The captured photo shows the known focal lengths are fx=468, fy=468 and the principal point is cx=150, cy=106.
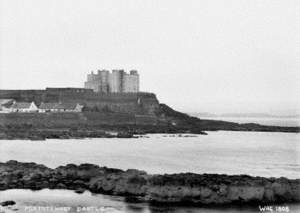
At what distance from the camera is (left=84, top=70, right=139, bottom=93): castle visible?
1253 cm

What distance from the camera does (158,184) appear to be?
9.73 m

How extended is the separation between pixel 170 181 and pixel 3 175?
3730 mm

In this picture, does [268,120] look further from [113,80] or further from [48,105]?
[48,105]

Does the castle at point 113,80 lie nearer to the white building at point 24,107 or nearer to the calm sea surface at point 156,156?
the calm sea surface at point 156,156

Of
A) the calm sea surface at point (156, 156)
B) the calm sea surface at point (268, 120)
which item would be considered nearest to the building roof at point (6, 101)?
the calm sea surface at point (156, 156)

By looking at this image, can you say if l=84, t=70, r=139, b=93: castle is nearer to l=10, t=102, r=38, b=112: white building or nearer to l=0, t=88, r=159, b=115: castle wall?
l=0, t=88, r=159, b=115: castle wall

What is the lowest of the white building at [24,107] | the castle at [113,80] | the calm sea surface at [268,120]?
the calm sea surface at [268,120]

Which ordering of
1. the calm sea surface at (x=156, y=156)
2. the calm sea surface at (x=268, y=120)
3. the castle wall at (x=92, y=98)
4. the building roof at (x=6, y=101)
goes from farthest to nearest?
the castle wall at (x=92, y=98), the building roof at (x=6, y=101), the calm sea surface at (x=268, y=120), the calm sea surface at (x=156, y=156)

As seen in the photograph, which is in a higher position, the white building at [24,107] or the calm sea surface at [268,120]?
the white building at [24,107]

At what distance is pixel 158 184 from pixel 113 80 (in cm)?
690

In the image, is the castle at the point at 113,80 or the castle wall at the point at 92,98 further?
the castle wall at the point at 92,98

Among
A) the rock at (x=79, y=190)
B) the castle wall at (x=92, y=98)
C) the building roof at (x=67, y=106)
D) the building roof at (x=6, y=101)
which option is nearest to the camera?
the rock at (x=79, y=190)

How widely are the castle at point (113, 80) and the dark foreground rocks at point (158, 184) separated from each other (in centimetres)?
273

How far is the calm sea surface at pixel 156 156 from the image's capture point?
31.2 feet
